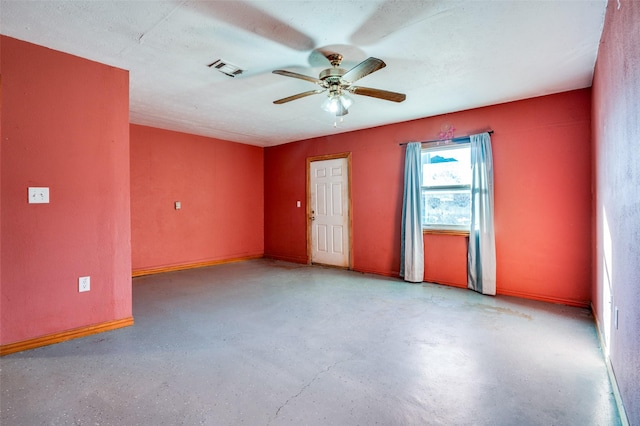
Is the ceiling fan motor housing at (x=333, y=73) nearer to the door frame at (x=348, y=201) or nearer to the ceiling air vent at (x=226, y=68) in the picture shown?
the ceiling air vent at (x=226, y=68)

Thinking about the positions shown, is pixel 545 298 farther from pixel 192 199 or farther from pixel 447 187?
pixel 192 199

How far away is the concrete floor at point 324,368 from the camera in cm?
176

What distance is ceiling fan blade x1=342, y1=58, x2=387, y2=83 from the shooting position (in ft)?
7.47

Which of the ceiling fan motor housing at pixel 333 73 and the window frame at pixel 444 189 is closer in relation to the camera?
the ceiling fan motor housing at pixel 333 73

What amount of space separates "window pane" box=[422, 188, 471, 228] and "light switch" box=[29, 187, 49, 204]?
4.34 m

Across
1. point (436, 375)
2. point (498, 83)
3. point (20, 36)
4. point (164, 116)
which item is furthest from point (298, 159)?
point (436, 375)

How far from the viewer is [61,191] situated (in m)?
2.67

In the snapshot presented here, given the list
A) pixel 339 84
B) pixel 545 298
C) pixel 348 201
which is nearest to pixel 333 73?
pixel 339 84

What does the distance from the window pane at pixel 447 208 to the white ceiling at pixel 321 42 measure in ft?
4.18

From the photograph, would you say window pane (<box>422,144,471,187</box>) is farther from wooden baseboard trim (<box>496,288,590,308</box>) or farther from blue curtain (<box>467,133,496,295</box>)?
wooden baseboard trim (<box>496,288,590,308</box>)

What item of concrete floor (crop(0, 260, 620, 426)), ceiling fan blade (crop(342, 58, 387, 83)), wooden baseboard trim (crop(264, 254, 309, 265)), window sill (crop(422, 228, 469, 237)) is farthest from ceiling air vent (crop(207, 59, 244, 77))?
A: wooden baseboard trim (crop(264, 254, 309, 265))

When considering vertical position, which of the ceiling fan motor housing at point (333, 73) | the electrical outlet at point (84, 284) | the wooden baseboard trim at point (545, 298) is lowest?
the wooden baseboard trim at point (545, 298)

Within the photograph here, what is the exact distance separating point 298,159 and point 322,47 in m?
3.84

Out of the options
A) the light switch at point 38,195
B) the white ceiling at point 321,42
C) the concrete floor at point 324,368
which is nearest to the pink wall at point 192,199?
the white ceiling at point 321,42
